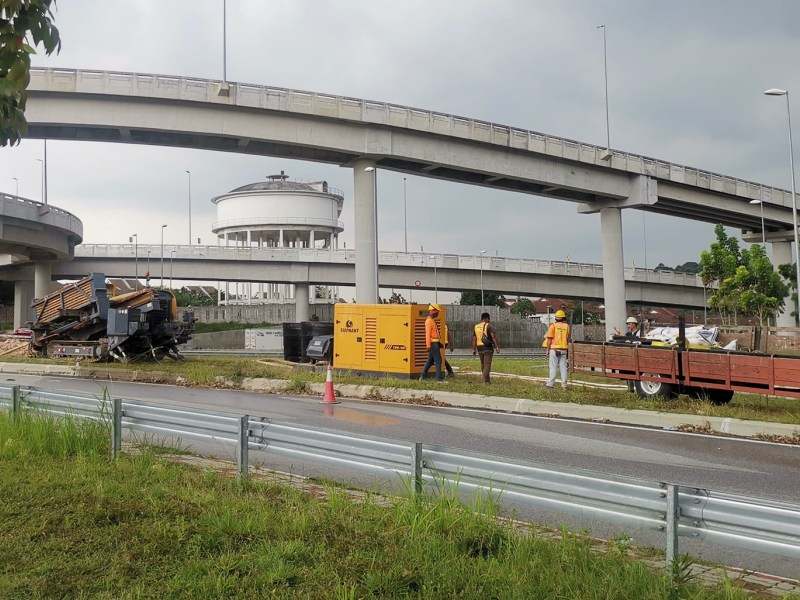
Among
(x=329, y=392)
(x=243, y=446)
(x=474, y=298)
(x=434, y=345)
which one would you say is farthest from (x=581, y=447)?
(x=474, y=298)

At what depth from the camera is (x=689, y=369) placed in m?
12.5

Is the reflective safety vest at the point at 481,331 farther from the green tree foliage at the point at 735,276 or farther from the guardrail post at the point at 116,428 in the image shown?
the green tree foliage at the point at 735,276

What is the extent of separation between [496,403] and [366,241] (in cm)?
1952

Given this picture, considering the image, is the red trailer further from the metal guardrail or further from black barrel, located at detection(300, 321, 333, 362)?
black barrel, located at detection(300, 321, 333, 362)

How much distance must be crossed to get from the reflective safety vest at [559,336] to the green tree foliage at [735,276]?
98.8ft

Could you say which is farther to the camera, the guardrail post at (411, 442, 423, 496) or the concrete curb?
the concrete curb

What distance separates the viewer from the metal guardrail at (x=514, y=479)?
12.3 ft

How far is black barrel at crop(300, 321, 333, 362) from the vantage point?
21.7 meters

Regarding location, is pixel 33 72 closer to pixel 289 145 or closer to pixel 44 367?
pixel 289 145

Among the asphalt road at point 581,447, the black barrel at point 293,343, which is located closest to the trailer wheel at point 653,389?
the asphalt road at point 581,447

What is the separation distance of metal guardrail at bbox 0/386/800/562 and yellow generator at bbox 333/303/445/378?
34.9 feet

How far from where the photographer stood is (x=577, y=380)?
729 inches

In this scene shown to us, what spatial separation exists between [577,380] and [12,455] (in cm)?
1423

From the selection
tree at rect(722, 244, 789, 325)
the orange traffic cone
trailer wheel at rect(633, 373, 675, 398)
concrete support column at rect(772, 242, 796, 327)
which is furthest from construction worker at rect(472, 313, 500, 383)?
concrete support column at rect(772, 242, 796, 327)
